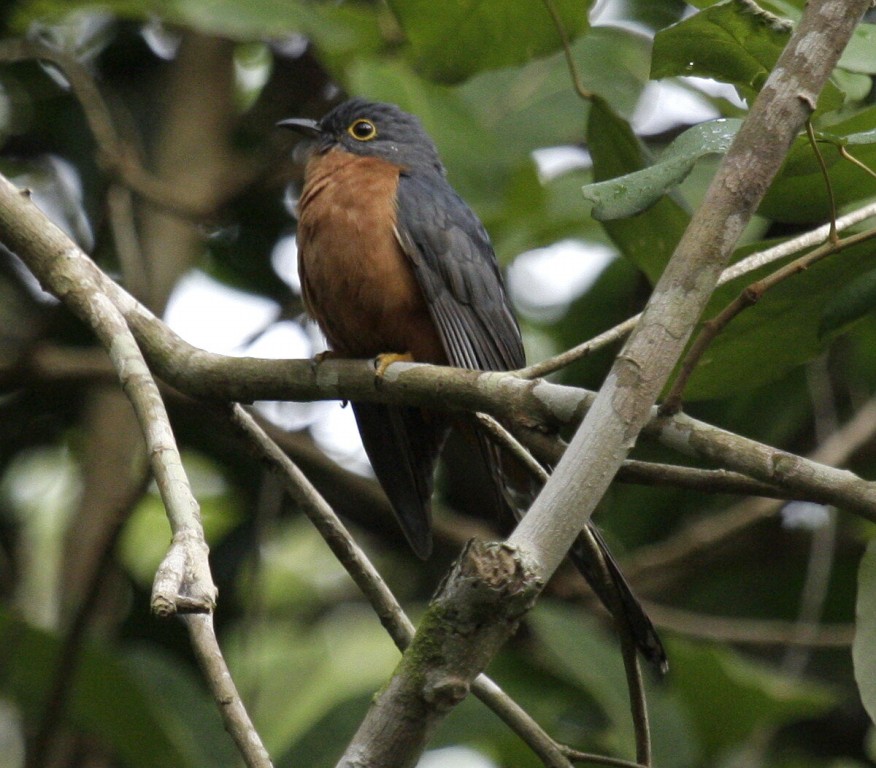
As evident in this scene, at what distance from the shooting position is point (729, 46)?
2.86m

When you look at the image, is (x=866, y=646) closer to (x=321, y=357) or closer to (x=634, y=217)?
(x=634, y=217)

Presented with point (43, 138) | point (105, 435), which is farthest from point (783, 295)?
point (43, 138)

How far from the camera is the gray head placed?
4.95m

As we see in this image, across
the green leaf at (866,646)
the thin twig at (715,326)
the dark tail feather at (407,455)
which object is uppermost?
the dark tail feather at (407,455)

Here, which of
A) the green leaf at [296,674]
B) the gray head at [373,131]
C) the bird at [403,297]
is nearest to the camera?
the bird at [403,297]

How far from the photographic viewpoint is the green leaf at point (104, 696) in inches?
170

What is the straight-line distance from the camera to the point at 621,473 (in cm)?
244

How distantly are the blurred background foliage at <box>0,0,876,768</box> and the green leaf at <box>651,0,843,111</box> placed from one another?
70 centimetres

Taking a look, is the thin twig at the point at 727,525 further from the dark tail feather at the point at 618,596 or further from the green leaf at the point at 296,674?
the dark tail feather at the point at 618,596

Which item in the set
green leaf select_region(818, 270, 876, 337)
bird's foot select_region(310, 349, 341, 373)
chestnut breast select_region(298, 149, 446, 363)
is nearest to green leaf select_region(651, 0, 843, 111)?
green leaf select_region(818, 270, 876, 337)

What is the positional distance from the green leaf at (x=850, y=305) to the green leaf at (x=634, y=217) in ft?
1.86

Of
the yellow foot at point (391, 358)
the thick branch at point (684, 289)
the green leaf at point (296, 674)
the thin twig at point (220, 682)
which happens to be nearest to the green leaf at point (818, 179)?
the thick branch at point (684, 289)

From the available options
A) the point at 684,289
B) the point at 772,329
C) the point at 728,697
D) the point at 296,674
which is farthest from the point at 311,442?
the point at 684,289

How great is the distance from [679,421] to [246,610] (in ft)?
11.4
